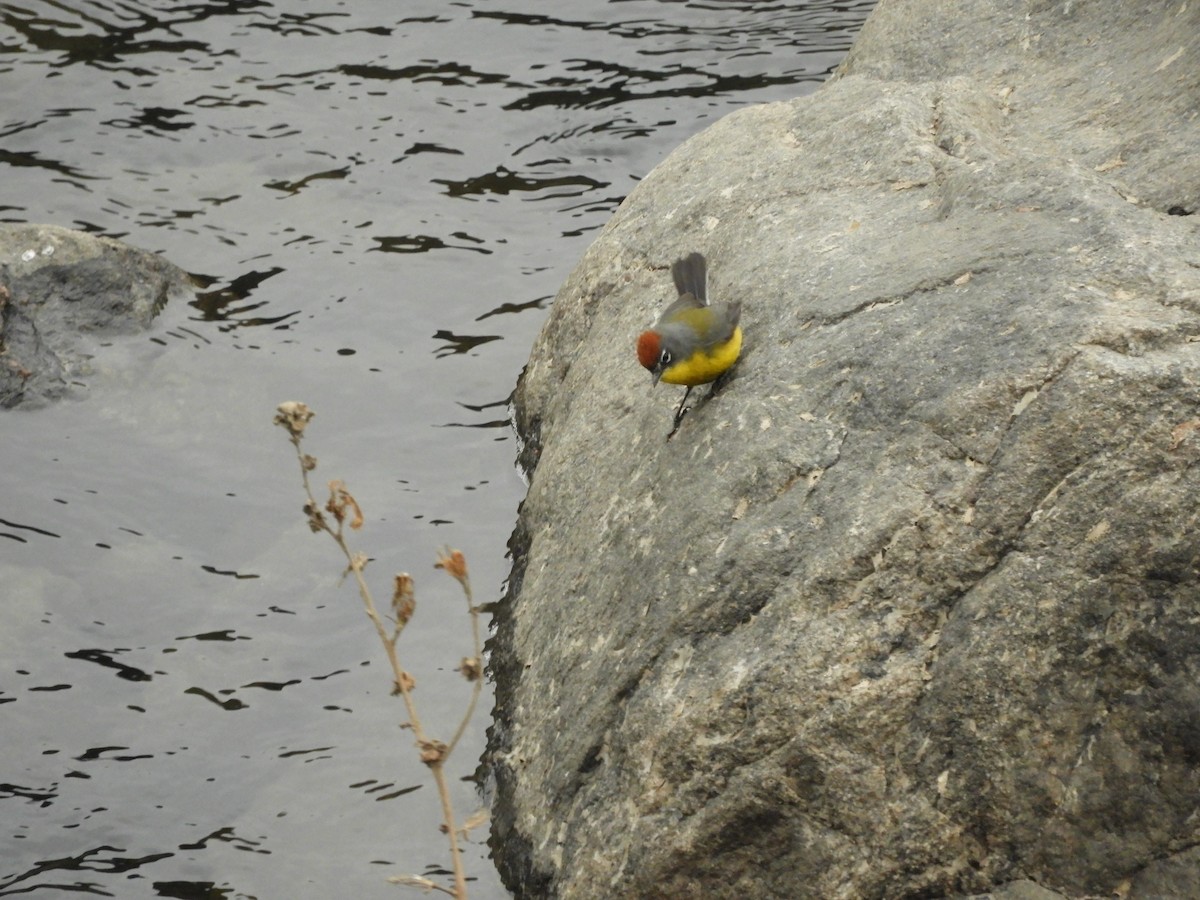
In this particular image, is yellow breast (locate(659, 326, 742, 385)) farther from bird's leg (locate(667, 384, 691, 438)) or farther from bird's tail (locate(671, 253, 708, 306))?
bird's tail (locate(671, 253, 708, 306))

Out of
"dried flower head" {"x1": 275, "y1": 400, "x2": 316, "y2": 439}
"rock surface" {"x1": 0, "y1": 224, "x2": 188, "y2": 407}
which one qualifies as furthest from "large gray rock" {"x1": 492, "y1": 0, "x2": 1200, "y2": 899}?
"rock surface" {"x1": 0, "y1": 224, "x2": 188, "y2": 407}

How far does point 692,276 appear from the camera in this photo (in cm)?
422

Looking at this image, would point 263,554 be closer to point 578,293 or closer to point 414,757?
point 414,757

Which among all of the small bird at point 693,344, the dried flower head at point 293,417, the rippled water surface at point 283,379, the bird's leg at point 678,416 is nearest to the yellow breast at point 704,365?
the small bird at point 693,344

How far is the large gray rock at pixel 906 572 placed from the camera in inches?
118

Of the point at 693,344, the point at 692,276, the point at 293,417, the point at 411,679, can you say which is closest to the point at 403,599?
the point at 411,679

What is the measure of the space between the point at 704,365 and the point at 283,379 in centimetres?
326

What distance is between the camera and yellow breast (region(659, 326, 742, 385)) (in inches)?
150

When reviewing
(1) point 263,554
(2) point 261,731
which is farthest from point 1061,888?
(1) point 263,554

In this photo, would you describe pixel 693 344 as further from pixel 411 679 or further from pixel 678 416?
pixel 411 679

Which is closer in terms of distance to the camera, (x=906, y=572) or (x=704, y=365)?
(x=906, y=572)

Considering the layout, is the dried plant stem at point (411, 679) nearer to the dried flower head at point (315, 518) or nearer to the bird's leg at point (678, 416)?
the dried flower head at point (315, 518)

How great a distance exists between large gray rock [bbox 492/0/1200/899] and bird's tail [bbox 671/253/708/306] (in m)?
0.14

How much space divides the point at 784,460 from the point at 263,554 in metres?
2.74
